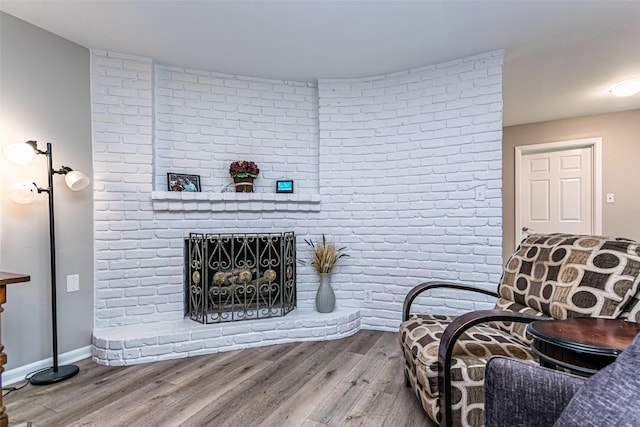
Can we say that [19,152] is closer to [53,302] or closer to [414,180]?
[53,302]

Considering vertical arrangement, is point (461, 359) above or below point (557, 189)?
below

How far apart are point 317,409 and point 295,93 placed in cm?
257

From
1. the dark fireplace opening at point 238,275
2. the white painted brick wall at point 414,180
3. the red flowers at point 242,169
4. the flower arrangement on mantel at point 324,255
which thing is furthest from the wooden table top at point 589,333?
the red flowers at point 242,169

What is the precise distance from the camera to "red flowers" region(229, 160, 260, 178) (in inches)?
109

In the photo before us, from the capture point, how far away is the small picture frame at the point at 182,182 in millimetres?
2650

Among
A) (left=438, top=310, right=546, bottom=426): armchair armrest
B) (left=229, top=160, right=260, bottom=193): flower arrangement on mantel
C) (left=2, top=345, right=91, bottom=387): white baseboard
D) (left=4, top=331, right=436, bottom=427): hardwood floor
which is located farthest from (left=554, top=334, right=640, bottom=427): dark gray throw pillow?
(left=2, top=345, right=91, bottom=387): white baseboard

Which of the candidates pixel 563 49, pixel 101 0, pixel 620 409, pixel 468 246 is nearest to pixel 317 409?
pixel 620 409

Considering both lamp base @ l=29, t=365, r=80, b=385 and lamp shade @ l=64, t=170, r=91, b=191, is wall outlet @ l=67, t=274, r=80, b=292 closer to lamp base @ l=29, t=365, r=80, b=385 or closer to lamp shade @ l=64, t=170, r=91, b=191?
lamp base @ l=29, t=365, r=80, b=385

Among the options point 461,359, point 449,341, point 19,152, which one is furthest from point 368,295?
point 19,152

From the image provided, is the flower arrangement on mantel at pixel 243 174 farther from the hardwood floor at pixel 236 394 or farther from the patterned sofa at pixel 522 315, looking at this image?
the patterned sofa at pixel 522 315

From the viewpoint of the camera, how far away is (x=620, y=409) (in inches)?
23.8

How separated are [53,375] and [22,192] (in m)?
1.14

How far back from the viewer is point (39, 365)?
209 centimetres

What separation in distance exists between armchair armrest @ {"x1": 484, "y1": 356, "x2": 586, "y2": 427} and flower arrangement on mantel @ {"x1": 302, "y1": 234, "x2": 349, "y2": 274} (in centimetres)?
194
